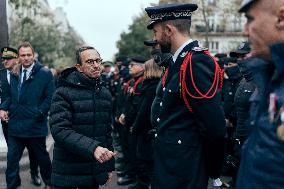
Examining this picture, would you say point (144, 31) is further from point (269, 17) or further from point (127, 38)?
point (269, 17)

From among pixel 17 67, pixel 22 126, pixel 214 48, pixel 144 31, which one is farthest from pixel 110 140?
pixel 214 48

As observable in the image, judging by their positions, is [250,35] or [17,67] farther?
[17,67]

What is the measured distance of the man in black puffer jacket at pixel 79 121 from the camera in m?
4.21

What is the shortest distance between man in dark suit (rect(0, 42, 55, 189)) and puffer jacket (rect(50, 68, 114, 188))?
2.15 metres

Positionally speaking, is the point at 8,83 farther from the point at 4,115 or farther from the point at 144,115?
the point at 144,115

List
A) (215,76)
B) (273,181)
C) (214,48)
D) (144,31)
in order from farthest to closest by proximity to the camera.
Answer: (214,48)
(144,31)
(215,76)
(273,181)

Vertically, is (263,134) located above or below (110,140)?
above

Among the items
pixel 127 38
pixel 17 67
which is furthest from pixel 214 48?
pixel 17 67

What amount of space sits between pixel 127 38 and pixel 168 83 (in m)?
57.2

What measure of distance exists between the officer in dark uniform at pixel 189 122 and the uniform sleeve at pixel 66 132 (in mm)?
682

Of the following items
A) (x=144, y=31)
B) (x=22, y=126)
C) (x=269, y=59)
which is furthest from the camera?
(x=144, y=31)

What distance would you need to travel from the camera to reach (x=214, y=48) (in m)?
87.2

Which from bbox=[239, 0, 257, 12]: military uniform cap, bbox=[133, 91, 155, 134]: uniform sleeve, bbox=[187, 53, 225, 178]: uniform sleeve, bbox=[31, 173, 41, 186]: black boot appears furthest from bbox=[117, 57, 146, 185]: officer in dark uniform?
bbox=[239, 0, 257, 12]: military uniform cap

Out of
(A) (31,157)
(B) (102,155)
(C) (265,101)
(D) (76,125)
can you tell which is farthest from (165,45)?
(A) (31,157)
